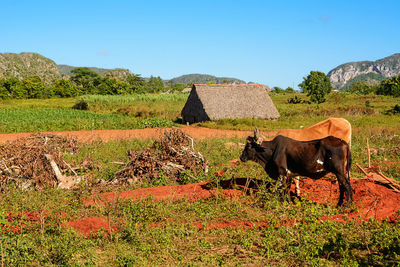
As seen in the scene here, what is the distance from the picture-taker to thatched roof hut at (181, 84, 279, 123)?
26.0 m

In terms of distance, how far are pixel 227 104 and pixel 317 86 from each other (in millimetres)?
17852

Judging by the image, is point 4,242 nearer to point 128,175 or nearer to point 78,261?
point 78,261

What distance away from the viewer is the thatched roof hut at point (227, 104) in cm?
2598

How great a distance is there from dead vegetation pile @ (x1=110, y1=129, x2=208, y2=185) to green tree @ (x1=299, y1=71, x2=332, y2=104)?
108ft

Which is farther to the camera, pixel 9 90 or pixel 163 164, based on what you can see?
pixel 9 90

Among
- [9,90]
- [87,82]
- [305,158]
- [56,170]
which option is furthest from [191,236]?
[87,82]

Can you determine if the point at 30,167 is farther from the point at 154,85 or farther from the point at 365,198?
the point at 154,85

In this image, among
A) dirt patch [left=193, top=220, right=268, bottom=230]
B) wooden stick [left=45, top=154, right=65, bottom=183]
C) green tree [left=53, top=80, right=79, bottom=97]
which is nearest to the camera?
dirt patch [left=193, top=220, right=268, bottom=230]

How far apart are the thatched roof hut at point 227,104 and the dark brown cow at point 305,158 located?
56.9ft

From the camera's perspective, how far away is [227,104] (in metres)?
26.8

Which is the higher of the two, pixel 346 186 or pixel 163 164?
pixel 346 186

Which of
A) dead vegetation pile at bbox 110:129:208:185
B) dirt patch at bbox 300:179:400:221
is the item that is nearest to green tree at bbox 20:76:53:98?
dead vegetation pile at bbox 110:129:208:185

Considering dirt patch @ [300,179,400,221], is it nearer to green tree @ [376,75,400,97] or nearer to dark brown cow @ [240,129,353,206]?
dark brown cow @ [240,129,353,206]

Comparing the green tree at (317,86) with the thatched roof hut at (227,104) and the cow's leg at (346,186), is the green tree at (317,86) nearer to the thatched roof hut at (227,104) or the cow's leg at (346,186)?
the thatched roof hut at (227,104)
